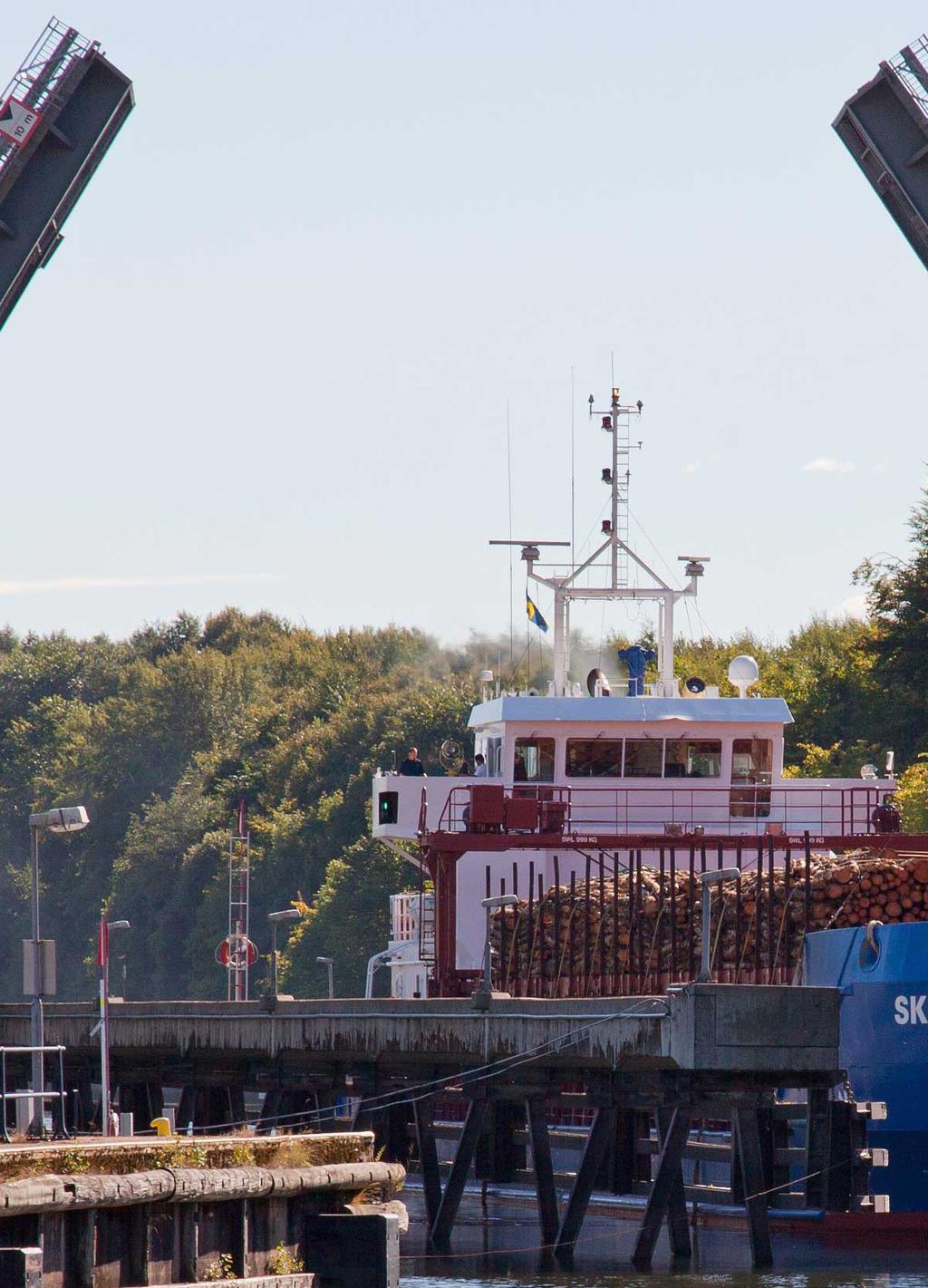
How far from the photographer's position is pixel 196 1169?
1594cm

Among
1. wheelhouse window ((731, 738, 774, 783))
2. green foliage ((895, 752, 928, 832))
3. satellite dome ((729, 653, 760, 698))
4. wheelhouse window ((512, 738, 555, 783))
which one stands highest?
green foliage ((895, 752, 928, 832))

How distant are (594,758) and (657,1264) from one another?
32.9ft

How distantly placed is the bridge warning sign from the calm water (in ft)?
42.1

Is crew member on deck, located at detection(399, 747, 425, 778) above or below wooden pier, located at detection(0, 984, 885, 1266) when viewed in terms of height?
above

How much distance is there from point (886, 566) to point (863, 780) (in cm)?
2680

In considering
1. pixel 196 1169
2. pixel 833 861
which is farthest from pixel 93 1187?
pixel 833 861

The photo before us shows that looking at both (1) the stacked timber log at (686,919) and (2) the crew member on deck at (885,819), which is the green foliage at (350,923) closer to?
(2) the crew member on deck at (885,819)

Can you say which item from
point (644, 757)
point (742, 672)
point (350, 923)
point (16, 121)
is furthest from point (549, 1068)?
point (350, 923)

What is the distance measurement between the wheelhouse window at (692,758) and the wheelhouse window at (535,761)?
1.53 m

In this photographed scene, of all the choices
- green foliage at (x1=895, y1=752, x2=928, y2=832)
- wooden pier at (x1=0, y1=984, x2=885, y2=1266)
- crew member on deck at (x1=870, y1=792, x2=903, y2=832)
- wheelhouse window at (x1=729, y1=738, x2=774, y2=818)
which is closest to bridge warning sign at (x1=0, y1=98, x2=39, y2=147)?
wooden pier at (x1=0, y1=984, x2=885, y2=1266)

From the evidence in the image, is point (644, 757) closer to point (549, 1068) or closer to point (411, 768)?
point (411, 768)

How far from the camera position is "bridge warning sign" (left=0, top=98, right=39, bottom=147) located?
28594 mm

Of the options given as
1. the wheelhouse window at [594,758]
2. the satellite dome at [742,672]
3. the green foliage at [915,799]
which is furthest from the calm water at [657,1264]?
the green foliage at [915,799]

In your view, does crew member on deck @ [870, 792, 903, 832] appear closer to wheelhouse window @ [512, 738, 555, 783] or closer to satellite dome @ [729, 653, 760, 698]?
satellite dome @ [729, 653, 760, 698]
